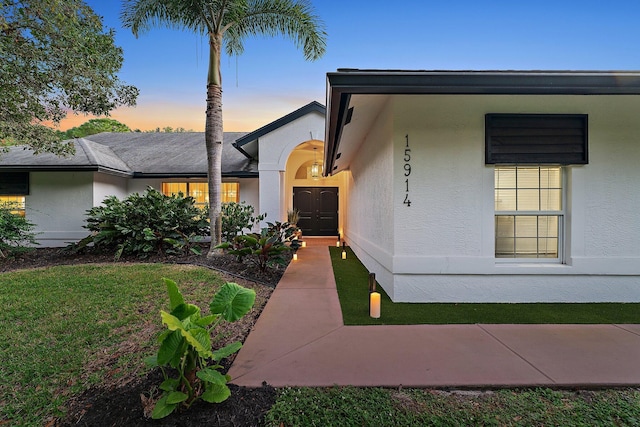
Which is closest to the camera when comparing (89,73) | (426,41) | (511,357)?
(511,357)

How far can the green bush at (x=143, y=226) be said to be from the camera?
305 inches

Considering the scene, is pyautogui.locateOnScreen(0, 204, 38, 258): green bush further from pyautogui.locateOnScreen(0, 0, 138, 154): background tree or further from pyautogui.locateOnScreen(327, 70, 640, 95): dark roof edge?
pyautogui.locateOnScreen(327, 70, 640, 95): dark roof edge

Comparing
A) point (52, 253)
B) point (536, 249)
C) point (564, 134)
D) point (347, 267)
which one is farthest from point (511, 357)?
point (52, 253)

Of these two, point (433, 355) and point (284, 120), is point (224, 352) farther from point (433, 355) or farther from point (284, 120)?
point (284, 120)

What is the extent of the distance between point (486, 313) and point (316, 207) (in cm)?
1112

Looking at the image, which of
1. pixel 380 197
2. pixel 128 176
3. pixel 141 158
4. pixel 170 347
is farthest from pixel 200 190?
pixel 170 347

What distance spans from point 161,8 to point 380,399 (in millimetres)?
9955

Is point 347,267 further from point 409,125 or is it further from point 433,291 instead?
point 409,125

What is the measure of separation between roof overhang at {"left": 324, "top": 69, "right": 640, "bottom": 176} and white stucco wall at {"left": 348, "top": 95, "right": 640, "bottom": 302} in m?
0.72

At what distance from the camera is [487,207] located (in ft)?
13.8

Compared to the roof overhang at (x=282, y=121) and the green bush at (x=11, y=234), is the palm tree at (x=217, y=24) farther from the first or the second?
the green bush at (x=11, y=234)

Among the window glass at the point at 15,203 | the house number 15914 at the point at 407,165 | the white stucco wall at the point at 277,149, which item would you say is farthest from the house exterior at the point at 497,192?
the window glass at the point at 15,203

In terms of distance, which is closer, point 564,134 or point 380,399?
point 380,399

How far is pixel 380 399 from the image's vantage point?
6.82ft
